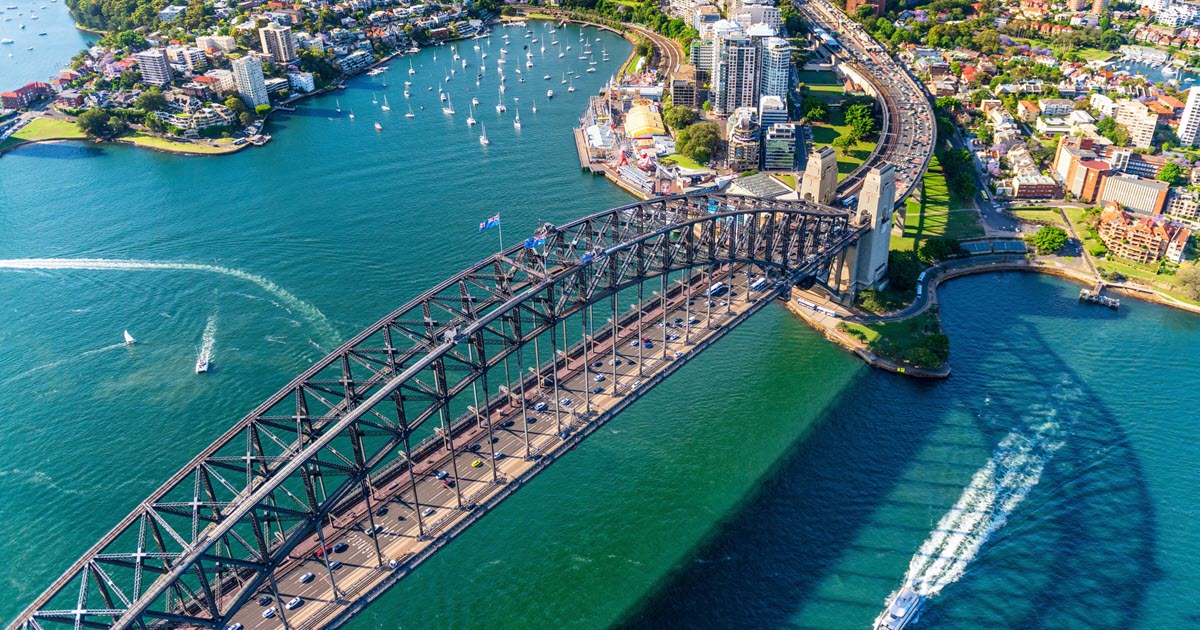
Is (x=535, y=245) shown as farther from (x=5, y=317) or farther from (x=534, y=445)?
(x=5, y=317)

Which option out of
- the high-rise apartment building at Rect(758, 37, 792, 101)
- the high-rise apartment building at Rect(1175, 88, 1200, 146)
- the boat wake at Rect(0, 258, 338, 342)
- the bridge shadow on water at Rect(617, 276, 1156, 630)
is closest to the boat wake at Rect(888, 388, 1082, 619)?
the bridge shadow on water at Rect(617, 276, 1156, 630)

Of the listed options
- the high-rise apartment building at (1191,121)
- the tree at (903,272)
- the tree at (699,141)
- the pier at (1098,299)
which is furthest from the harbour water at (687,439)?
the high-rise apartment building at (1191,121)

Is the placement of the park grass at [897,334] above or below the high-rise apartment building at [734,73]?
below

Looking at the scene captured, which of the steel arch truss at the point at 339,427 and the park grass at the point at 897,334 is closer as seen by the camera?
the steel arch truss at the point at 339,427

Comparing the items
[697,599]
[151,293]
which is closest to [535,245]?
[697,599]

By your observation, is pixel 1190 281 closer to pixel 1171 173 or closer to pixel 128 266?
pixel 1171 173

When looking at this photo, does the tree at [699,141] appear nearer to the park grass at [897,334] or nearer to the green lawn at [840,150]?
the green lawn at [840,150]

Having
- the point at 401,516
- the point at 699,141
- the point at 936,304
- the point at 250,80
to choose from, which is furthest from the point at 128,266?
the point at 936,304
